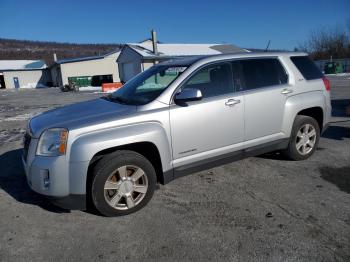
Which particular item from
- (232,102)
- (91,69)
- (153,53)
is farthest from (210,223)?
(91,69)

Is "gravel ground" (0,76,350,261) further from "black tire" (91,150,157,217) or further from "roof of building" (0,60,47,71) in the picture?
"roof of building" (0,60,47,71)

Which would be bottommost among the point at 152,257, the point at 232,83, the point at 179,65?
the point at 152,257

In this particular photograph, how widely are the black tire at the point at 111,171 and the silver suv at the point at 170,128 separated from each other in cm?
1

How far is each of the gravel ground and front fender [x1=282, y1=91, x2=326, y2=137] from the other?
672 millimetres

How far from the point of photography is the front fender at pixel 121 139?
3.39 metres

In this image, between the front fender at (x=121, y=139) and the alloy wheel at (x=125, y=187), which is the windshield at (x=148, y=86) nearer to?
the front fender at (x=121, y=139)

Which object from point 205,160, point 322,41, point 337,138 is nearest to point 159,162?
point 205,160

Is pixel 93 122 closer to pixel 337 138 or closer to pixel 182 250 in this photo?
pixel 182 250

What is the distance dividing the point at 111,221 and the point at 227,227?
51.3 inches

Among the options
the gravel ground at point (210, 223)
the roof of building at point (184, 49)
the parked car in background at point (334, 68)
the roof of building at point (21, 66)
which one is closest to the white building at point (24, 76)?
the roof of building at point (21, 66)

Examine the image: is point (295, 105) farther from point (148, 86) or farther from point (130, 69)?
point (130, 69)

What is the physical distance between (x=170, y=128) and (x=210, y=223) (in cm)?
119

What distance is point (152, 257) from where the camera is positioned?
9.73ft

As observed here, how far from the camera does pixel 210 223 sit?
3502 millimetres
